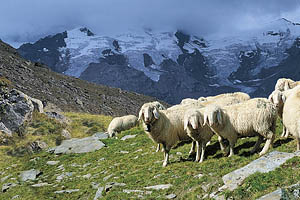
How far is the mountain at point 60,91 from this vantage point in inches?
2579

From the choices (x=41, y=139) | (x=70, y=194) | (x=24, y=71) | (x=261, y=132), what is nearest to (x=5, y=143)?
(x=41, y=139)

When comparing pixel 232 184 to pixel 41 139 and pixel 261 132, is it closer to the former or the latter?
pixel 261 132

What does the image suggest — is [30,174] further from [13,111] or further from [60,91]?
[60,91]

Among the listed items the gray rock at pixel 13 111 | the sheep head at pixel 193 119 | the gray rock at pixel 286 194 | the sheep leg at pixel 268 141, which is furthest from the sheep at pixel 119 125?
the gray rock at pixel 286 194

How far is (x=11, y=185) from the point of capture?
16.4 metres

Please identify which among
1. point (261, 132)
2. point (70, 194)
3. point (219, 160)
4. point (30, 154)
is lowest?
point (30, 154)

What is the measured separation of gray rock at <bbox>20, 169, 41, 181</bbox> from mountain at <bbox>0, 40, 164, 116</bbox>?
4278 centimetres

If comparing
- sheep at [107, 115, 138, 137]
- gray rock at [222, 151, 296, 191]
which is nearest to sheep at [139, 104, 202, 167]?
gray rock at [222, 151, 296, 191]

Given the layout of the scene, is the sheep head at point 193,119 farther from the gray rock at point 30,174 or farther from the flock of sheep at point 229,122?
the gray rock at point 30,174

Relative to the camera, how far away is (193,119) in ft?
40.0

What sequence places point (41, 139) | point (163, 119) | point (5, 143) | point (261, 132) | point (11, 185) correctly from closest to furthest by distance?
1. point (261, 132)
2. point (163, 119)
3. point (11, 185)
4. point (5, 143)
5. point (41, 139)

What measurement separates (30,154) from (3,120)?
6.35 meters

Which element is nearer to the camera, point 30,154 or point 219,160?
point 219,160

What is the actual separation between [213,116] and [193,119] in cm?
77
